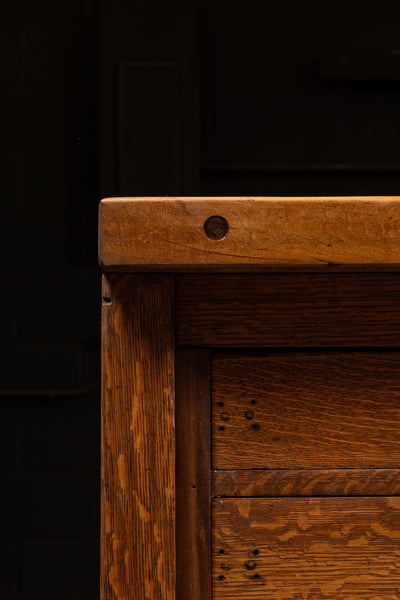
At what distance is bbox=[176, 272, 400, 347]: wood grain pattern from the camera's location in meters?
0.49

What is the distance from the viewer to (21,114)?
59.1 inches

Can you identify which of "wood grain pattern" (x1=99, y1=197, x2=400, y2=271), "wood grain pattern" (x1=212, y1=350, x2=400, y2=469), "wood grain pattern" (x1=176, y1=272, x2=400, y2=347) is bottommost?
"wood grain pattern" (x1=212, y1=350, x2=400, y2=469)

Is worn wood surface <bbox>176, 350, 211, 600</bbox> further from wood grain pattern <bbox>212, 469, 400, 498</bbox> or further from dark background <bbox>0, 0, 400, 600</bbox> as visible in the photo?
dark background <bbox>0, 0, 400, 600</bbox>

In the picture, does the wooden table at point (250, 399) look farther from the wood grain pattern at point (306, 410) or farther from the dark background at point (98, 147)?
the dark background at point (98, 147)

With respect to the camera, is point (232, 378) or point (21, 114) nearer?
point (232, 378)

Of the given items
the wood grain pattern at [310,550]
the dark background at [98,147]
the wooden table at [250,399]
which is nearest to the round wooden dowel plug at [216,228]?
the wooden table at [250,399]

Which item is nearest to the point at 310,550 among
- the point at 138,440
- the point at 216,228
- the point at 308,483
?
the point at 308,483

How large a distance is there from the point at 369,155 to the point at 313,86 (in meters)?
0.24

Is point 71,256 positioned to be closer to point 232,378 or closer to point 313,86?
point 313,86

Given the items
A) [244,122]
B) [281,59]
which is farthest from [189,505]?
[281,59]

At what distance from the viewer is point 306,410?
0.48m

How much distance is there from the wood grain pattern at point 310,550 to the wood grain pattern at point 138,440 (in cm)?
6

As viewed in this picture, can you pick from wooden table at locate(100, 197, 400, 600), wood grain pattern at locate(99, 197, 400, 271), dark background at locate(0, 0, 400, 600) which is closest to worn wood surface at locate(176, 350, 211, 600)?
wooden table at locate(100, 197, 400, 600)

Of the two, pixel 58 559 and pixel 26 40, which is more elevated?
pixel 26 40
